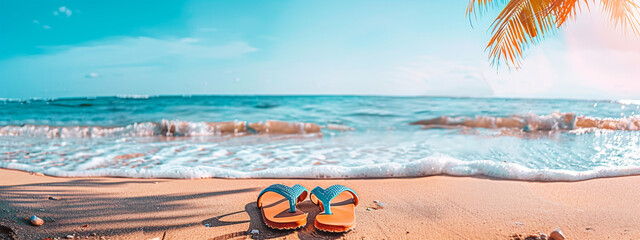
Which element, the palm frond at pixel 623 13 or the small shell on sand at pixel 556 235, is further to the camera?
the palm frond at pixel 623 13

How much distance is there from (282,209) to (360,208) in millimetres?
774

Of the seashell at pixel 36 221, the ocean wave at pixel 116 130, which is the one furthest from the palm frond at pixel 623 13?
the ocean wave at pixel 116 130

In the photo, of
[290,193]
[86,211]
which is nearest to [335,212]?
[290,193]

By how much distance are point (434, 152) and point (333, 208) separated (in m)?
4.02

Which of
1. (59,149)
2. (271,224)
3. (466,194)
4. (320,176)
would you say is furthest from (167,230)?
(59,149)

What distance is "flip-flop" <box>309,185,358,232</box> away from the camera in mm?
2529

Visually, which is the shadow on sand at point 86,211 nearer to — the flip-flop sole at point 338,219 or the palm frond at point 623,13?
the flip-flop sole at point 338,219

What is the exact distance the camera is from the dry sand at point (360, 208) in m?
2.67

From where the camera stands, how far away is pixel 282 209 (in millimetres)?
2850

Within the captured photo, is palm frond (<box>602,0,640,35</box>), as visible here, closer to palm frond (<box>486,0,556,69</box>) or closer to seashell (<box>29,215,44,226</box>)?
palm frond (<box>486,0,556,69</box>)

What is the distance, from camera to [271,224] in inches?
103

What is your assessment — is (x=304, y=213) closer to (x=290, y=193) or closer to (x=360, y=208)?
(x=290, y=193)

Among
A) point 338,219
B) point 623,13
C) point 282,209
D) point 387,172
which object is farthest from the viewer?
point 623,13

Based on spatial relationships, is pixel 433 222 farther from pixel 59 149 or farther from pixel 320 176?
pixel 59 149
